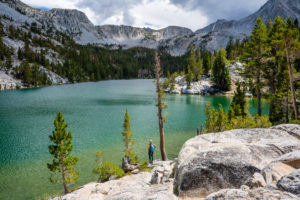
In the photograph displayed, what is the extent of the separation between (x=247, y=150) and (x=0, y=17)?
27329 centimetres

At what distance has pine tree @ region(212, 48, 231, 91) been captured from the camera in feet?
309

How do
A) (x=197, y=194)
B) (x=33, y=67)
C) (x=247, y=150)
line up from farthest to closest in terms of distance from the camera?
(x=33, y=67) < (x=247, y=150) < (x=197, y=194)

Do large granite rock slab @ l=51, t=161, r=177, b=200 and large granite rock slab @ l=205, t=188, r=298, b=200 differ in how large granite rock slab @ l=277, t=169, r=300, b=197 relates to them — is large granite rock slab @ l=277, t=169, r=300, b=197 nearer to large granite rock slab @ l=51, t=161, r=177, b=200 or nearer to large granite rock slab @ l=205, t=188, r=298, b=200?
large granite rock slab @ l=205, t=188, r=298, b=200

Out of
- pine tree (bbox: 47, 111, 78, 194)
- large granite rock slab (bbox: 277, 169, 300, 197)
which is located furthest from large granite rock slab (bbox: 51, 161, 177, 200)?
large granite rock slab (bbox: 277, 169, 300, 197)

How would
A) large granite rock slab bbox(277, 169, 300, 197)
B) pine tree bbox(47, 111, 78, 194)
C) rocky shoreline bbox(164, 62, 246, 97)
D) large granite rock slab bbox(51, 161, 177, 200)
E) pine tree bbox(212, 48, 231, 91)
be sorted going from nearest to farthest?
large granite rock slab bbox(277, 169, 300, 197)
large granite rock slab bbox(51, 161, 177, 200)
pine tree bbox(47, 111, 78, 194)
pine tree bbox(212, 48, 231, 91)
rocky shoreline bbox(164, 62, 246, 97)

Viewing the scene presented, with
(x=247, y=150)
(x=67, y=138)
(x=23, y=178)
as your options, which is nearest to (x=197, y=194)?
(x=247, y=150)

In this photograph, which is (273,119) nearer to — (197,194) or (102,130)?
(197,194)

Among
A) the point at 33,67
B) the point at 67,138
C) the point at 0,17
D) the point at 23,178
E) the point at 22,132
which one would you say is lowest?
the point at 23,178

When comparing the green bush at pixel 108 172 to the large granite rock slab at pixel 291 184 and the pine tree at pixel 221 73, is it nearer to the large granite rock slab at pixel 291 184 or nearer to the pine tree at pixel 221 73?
the large granite rock slab at pixel 291 184

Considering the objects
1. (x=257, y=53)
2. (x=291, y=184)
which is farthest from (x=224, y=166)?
(x=257, y=53)

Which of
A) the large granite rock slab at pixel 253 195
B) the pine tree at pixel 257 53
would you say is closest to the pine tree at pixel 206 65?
the pine tree at pixel 257 53

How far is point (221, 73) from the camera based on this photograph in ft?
310

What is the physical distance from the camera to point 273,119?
2692 cm

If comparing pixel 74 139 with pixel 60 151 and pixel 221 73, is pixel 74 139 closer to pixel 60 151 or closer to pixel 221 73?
pixel 60 151
